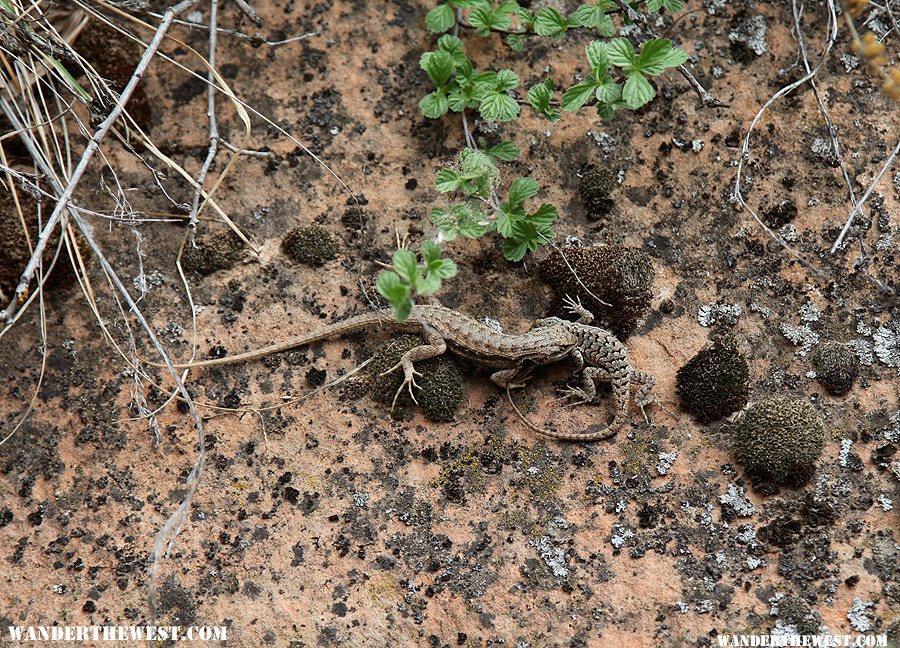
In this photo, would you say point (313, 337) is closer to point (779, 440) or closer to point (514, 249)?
point (514, 249)

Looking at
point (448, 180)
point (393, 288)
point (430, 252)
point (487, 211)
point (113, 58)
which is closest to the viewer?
point (393, 288)

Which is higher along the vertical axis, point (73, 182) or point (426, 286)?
point (73, 182)

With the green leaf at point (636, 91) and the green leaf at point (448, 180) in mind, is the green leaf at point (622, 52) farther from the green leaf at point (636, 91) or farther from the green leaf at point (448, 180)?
the green leaf at point (448, 180)

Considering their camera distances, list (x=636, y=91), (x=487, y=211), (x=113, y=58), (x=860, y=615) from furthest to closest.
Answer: (x=113, y=58) < (x=487, y=211) < (x=636, y=91) < (x=860, y=615)

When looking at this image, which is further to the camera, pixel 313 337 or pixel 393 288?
pixel 313 337

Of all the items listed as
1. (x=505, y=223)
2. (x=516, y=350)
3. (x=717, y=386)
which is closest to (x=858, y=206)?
(x=717, y=386)

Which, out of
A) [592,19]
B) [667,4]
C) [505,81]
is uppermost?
[667,4]

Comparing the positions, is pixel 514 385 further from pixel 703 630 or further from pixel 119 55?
pixel 119 55

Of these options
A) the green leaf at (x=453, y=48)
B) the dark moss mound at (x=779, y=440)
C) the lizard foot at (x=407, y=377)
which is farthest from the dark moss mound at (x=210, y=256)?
the dark moss mound at (x=779, y=440)
